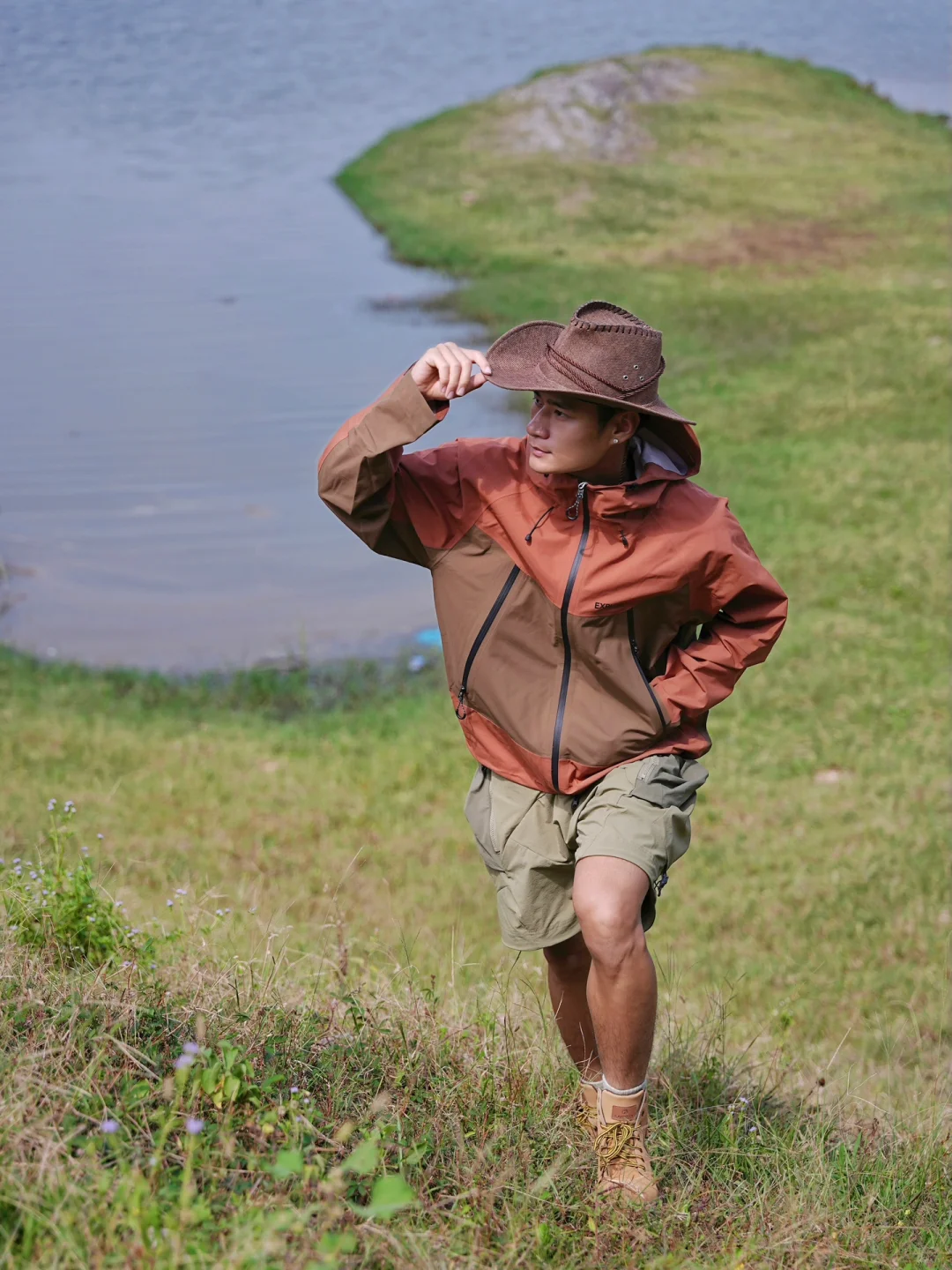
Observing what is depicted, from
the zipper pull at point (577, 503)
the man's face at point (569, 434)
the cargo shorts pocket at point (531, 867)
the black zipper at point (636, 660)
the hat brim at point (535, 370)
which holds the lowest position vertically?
the cargo shorts pocket at point (531, 867)

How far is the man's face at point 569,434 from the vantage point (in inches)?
116

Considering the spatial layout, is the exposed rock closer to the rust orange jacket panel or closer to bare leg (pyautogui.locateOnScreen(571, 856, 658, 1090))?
the rust orange jacket panel

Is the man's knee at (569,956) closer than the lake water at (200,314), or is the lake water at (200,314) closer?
the man's knee at (569,956)

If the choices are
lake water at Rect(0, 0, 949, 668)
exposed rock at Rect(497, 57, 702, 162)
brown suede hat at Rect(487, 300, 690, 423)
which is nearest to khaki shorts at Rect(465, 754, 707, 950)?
brown suede hat at Rect(487, 300, 690, 423)

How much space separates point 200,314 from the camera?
56.2ft

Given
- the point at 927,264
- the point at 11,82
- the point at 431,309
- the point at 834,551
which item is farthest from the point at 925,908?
the point at 11,82

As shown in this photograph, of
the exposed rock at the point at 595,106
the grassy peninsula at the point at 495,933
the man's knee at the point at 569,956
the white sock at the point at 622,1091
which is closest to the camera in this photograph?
the grassy peninsula at the point at 495,933

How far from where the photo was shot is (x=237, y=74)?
25516mm

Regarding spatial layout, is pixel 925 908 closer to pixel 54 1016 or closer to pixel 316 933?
pixel 316 933

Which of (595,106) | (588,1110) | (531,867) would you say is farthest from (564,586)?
(595,106)

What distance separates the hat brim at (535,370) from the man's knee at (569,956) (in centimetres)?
122

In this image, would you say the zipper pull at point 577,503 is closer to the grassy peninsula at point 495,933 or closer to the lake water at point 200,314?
the grassy peninsula at point 495,933

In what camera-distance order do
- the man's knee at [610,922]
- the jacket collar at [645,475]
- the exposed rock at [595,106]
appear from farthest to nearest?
the exposed rock at [595,106] → the jacket collar at [645,475] → the man's knee at [610,922]

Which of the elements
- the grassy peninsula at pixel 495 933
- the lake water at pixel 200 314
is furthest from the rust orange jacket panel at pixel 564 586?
the lake water at pixel 200 314
